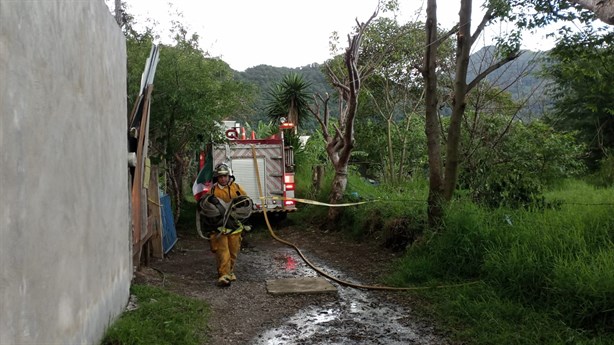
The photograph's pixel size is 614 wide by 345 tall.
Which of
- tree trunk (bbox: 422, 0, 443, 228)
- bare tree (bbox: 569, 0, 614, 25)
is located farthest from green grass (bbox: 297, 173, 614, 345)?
bare tree (bbox: 569, 0, 614, 25)

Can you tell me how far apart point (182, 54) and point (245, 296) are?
20.5 ft

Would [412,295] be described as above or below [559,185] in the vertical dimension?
below

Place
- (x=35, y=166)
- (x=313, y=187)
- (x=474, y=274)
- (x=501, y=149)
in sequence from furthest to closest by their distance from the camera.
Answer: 1. (x=313, y=187)
2. (x=501, y=149)
3. (x=474, y=274)
4. (x=35, y=166)

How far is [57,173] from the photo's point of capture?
3.02 metres

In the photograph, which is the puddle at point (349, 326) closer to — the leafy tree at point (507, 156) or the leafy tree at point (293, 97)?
the leafy tree at point (507, 156)

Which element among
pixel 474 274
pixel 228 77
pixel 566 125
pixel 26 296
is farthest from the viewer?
pixel 566 125

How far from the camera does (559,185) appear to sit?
1130 cm

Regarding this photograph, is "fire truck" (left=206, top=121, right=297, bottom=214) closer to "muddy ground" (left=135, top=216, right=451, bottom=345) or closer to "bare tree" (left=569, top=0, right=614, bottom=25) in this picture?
"muddy ground" (left=135, top=216, right=451, bottom=345)

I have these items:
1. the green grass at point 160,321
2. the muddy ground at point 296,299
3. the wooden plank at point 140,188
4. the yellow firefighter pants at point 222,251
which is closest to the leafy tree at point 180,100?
the muddy ground at point 296,299

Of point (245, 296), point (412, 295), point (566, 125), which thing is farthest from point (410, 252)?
point (566, 125)

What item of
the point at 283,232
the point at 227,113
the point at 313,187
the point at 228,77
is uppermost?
the point at 228,77

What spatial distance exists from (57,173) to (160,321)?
7.35ft

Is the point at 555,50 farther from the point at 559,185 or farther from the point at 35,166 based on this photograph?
the point at 35,166

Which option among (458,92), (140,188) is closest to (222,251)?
(140,188)
